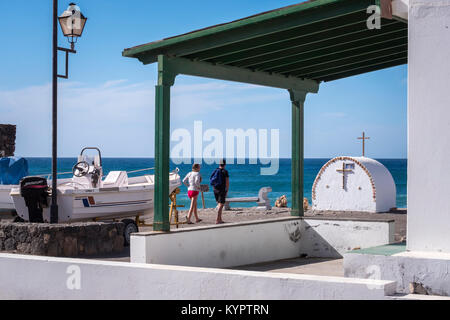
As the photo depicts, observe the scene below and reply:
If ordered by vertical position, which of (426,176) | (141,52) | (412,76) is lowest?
(426,176)

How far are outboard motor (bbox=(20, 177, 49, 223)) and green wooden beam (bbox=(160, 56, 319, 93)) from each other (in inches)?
209

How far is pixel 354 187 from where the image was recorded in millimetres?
24141

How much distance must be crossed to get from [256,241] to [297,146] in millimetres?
2055

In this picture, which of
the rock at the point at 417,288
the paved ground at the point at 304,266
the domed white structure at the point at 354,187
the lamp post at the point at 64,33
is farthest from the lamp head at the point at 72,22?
the domed white structure at the point at 354,187

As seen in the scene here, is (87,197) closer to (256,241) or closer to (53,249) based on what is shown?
(53,249)

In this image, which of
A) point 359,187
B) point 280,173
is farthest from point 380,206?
point 280,173

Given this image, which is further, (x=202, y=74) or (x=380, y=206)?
(x=380, y=206)

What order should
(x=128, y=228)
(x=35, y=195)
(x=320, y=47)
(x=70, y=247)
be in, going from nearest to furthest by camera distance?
1. (x=320, y=47)
2. (x=70, y=247)
3. (x=35, y=195)
4. (x=128, y=228)

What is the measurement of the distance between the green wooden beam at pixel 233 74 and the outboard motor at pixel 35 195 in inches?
209

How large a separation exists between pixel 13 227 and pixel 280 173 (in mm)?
91029

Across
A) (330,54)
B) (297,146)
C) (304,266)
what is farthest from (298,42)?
(304,266)

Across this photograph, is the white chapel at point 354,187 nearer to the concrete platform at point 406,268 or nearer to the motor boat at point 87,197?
the motor boat at point 87,197
